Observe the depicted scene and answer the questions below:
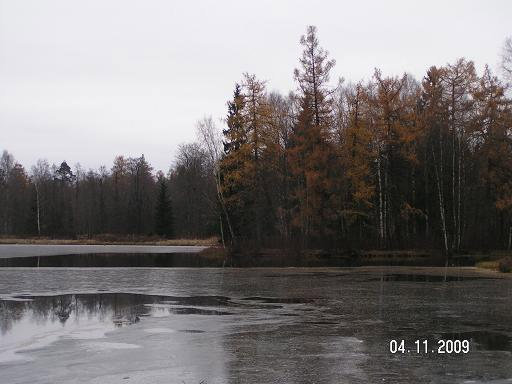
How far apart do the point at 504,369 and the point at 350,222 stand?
133ft

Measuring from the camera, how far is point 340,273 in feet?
104

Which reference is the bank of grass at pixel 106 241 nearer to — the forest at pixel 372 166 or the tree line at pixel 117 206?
the tree line at pixel 117 206

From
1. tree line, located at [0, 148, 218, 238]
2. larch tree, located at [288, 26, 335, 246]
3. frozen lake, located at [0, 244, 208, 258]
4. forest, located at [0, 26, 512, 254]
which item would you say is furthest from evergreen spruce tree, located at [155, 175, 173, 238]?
larch tree, located at [288, 26, 335, 246]

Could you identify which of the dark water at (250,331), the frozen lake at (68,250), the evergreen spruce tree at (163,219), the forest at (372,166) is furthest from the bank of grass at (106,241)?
the dark water at (250,331)

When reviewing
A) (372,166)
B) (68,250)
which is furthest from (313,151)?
(68,250)

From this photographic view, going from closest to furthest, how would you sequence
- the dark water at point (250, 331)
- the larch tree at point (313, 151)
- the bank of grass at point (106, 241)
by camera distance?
1. the dark water at point (250, 331)
2. the larch tree at point (313, 151)
3. the bank of grass at point (106, 241)

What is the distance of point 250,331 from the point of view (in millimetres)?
13461

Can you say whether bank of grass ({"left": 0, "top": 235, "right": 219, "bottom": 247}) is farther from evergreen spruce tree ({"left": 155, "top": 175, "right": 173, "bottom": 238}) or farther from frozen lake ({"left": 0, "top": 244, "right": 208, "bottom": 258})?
frozen lake ({"left": 0, "top": 244, "right": 208, "bottom": 258})

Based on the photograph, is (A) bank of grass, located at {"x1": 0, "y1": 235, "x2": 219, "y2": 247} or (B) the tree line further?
(B) the tree line

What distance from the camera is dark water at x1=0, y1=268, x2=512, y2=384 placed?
378 inches

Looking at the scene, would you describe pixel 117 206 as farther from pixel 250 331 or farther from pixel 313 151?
pixel 250 331

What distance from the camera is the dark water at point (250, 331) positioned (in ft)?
31.5

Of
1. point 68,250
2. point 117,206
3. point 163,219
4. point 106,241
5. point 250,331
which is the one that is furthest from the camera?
point 117,206

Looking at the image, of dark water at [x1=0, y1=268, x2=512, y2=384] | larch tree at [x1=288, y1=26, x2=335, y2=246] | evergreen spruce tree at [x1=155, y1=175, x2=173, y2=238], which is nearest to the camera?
dark water at [x1=0, y1=268, x2=512, y2=384]
